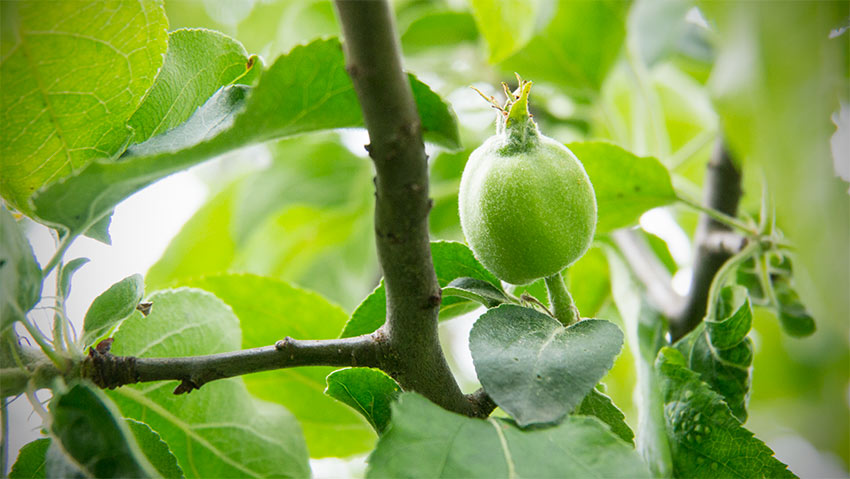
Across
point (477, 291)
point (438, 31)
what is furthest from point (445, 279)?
point (438, 31)

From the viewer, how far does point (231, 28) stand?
1705 millimetres

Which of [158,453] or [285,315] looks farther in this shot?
[285,315]

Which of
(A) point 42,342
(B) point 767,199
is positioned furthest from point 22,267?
(B) point 767,199

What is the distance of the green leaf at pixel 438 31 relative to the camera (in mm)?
1441

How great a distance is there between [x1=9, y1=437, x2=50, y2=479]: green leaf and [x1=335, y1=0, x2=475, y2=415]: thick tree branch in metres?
0.35

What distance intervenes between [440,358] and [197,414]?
33 centimetres

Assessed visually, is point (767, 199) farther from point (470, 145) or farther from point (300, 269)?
point (300, 269)

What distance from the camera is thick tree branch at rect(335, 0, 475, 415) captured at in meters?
0.42

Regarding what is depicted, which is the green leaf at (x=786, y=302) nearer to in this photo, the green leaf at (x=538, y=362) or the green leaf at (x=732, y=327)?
the green leaf at (x=732, y=327)

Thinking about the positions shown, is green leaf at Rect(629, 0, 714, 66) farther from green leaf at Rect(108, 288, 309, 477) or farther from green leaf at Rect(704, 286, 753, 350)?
green leaf at Rect(108, 288, 309, 477)

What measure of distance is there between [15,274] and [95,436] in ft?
0.43

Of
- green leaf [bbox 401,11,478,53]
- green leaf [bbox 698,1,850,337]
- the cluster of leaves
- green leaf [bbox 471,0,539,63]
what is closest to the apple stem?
the cluster of leaves

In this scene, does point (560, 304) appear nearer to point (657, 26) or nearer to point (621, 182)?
point (621, 182)

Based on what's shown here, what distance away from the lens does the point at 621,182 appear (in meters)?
0.85
